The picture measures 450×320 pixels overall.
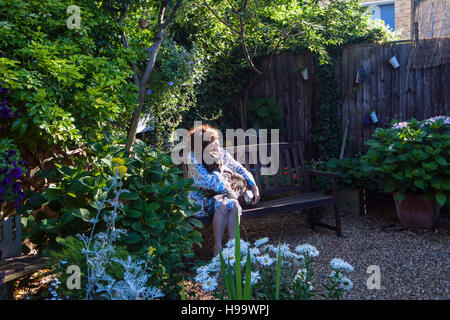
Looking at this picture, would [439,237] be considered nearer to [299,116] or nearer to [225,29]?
[299,116]

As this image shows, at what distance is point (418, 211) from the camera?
4.60m

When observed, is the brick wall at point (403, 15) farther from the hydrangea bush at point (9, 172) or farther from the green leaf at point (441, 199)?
the hydrangea bush at point (9, 172)

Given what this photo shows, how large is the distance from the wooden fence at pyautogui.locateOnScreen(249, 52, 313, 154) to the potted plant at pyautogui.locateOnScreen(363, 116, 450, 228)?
1925 mm

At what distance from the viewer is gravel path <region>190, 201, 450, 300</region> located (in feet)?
10.4

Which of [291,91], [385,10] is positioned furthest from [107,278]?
[385,10]

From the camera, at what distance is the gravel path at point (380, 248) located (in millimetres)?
3162

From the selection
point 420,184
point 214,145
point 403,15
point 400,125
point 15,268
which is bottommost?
point 15,268

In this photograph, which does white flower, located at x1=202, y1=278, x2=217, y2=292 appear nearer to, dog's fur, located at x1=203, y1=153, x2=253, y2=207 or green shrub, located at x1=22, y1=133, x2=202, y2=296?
green shrub, located at x1=22, y1=133, x2=202, y2=296

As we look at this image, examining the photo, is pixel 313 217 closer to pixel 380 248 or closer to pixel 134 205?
pixel 380 248

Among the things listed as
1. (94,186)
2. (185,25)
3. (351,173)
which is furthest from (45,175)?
(351,173)

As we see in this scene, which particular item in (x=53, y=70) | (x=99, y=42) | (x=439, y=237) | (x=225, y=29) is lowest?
(x=439, y=237)

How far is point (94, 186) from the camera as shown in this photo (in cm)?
256

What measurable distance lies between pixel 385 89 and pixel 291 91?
1485mm

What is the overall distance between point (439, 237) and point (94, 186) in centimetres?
358
